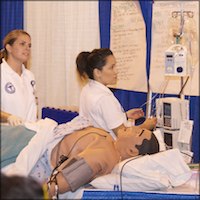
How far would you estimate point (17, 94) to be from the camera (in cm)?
229

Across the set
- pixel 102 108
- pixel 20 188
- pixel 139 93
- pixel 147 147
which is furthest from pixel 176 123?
pixel 20 188

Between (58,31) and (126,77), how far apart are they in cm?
98

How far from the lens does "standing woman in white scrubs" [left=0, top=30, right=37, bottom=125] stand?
2135mm

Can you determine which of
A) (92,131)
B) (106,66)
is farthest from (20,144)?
(106,66)

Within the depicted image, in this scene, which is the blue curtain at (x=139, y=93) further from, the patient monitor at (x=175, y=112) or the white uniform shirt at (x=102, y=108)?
the white uniform shirt at (x=102, y=108)

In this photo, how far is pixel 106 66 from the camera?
2688 millimetres

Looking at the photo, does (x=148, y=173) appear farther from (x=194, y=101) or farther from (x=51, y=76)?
(x=51, y=76)

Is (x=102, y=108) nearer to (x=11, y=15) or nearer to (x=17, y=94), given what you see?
(x=17, y=94)

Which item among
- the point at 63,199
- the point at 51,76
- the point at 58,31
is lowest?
the point at 63,199

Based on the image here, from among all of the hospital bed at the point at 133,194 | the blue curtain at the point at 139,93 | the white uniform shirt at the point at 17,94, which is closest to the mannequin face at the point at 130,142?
the hospital bed at the point at 133,194

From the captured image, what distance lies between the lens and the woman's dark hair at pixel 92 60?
2.68 m

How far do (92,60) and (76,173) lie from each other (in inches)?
42.0

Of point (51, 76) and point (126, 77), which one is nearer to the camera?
point (126, 77)

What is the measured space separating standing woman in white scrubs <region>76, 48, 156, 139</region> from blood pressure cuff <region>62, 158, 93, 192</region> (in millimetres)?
775
